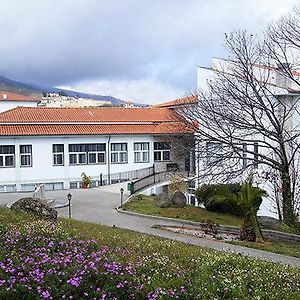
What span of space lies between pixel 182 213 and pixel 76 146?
20472 mm

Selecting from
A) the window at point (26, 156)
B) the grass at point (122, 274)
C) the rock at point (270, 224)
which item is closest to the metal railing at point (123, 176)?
the window at point (26, 156)

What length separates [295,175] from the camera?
24.1 metres

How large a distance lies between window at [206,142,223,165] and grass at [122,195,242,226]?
8.83 ft

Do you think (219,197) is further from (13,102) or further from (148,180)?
(13,102)

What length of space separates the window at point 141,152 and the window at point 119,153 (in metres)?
1.03

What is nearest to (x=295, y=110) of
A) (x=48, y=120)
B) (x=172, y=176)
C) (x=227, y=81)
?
(x=227, y=81)

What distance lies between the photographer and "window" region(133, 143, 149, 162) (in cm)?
4538

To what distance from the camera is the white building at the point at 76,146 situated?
40.8m

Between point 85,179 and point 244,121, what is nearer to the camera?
point 244,121

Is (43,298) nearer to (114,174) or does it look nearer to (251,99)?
(251,99)

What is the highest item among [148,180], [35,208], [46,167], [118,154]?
[118,154]

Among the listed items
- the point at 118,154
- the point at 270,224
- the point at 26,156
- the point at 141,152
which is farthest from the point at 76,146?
the point at 270,224

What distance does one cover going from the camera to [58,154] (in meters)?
42.2

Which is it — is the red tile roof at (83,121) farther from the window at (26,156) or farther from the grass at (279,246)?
the grass at (279,246)
